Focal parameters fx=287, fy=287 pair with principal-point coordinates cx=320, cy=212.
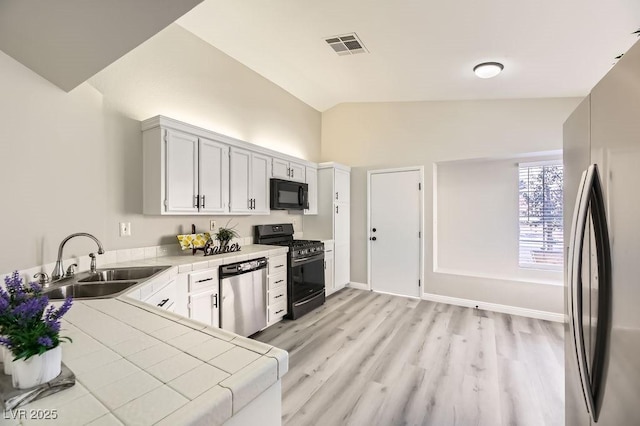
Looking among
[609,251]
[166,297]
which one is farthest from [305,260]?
[609,251]

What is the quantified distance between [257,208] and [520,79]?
349cm

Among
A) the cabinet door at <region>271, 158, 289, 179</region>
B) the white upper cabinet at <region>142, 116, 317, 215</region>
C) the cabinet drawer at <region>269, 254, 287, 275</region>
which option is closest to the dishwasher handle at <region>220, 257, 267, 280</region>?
the cabinet drawer at <region>269, 254, 287, 275</region>

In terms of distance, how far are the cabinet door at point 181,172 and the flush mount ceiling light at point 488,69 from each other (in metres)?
3.12

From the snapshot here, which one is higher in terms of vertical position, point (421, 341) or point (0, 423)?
point (0, 423)

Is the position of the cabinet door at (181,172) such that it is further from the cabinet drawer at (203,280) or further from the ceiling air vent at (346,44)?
the ceiling air vent at (346,44)

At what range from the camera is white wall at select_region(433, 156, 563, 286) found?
4.24 meters

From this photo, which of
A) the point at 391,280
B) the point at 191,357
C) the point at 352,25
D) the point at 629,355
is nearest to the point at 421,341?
the point at 391,280

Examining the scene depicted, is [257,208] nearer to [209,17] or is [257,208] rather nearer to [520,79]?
[209,17]

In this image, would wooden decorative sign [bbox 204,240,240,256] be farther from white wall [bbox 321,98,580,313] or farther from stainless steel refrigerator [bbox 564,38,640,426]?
stainless steel refrigerator [bbox 564,38,640,426]

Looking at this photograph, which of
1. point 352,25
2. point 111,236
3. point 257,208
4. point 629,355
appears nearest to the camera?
point 629,355

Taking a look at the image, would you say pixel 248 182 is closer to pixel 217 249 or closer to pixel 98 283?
pixel 217 249

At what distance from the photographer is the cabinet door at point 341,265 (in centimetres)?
481

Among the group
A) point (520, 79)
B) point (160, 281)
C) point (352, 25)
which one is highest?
point (352, 25)

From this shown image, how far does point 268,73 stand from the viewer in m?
4.20
